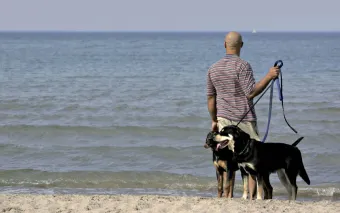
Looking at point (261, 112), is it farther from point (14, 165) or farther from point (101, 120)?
point (14, 165)

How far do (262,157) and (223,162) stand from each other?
43 cm

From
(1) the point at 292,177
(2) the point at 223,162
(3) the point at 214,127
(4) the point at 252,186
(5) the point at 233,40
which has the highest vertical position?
(5) the point at 233,40

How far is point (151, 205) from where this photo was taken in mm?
6941

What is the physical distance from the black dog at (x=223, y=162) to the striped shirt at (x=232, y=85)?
1.05 ft

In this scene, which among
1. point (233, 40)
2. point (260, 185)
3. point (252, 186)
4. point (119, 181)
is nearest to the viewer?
point (233, 40)

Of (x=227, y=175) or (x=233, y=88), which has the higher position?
(x=233, y=88)

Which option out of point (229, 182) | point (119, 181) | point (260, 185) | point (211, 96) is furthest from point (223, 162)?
point (119, 181)

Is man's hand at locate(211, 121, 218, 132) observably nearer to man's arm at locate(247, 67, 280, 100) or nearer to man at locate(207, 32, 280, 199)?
man at locate(207, 32, 280, 199)

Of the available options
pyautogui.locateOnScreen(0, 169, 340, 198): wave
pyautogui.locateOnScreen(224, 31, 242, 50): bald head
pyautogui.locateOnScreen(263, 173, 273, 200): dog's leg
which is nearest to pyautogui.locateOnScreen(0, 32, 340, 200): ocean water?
pyautogui.locateOnScreen(0, 169, 340, 198): wave

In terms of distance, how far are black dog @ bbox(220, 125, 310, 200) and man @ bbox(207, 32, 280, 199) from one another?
0.20 m

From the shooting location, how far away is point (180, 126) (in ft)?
48.4

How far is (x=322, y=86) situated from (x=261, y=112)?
295 inches

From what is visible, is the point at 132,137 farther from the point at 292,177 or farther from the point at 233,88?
the point at 233,88

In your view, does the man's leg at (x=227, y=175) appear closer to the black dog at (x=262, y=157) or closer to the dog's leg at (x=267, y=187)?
the black dog at (x=262, y=157)
